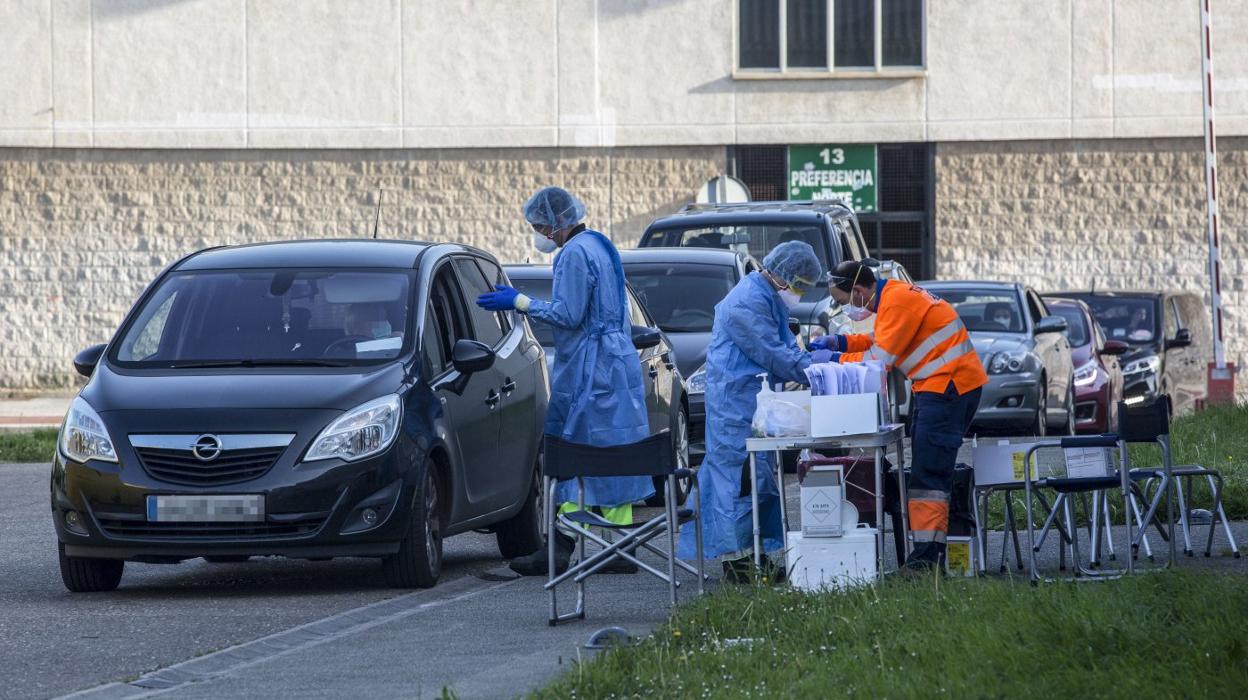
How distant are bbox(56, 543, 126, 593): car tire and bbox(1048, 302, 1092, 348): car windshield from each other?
13.2 m

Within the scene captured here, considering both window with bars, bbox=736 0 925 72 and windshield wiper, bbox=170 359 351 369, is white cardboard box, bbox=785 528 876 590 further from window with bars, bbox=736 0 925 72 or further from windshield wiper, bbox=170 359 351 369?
window with bars, bbox=736 0 925 72

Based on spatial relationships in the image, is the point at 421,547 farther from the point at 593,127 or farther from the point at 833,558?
the point at 593,127

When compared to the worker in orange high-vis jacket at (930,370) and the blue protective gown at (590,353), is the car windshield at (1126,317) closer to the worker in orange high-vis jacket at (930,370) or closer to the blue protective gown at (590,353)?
the blue protective gown at (590,353)

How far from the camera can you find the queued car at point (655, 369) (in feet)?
43.5

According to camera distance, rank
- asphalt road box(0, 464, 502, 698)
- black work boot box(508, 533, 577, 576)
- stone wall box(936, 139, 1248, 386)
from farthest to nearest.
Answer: stone wall box(936, 139, 1248, 386) < black work boot box(508, 533, 577, 576) < asphalt road box(0, 464, 502, 698)

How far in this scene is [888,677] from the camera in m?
5.94

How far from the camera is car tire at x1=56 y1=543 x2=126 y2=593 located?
9751 millimetres

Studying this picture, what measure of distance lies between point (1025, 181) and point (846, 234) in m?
13.6

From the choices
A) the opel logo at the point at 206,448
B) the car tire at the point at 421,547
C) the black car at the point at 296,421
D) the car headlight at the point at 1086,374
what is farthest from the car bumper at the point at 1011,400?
the opel logo at the point at 206,448

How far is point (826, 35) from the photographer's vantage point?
32.0m

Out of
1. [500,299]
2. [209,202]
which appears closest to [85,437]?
[500,299]

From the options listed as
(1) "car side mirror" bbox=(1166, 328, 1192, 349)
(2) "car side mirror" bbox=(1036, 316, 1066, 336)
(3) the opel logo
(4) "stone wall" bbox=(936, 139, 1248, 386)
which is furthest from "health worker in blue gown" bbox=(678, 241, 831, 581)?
(4) "stone wall" bbox=(936, 139, 1248, 386)

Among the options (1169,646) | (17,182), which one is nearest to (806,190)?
(17,182)

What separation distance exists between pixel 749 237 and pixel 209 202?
15446 mm
